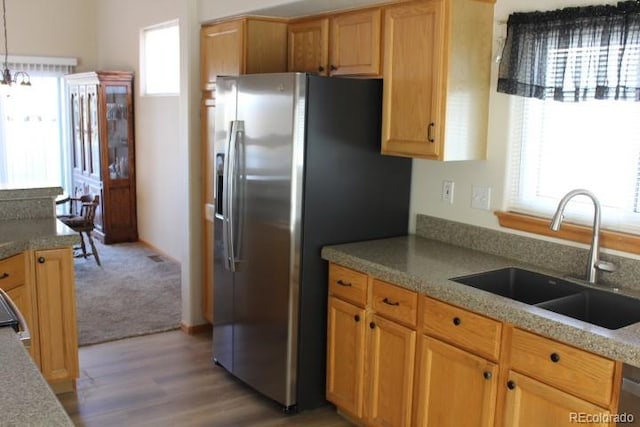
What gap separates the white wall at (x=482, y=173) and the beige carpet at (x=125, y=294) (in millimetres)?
2183

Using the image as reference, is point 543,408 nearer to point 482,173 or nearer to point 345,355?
point 345,355

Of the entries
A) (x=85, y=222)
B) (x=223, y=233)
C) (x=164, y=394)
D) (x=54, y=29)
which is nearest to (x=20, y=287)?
(x=164, y=394)

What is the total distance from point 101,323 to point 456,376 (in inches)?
116

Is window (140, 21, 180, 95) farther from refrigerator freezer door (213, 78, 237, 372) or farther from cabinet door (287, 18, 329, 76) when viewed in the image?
refrigerator freezer door (213, 78, 237, 372)

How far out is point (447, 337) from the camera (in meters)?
2.58

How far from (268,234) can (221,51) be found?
140cm

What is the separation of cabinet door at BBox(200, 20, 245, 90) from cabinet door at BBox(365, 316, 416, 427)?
73.3 inches

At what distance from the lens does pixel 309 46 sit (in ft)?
12.2

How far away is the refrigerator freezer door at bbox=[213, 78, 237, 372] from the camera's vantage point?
350 cm

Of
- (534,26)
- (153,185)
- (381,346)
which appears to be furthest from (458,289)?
(153,185)

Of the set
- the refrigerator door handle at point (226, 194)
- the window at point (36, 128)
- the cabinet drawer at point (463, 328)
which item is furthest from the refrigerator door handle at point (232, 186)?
the window at point (36, 128)

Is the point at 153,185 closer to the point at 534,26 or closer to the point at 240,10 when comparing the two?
the point at 240,10

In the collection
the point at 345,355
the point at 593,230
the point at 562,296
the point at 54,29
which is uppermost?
the point at 54,29
